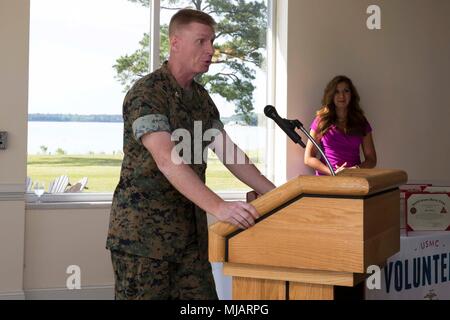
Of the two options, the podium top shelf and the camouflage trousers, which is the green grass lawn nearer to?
the camouflage trousers

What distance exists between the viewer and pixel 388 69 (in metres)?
4.89

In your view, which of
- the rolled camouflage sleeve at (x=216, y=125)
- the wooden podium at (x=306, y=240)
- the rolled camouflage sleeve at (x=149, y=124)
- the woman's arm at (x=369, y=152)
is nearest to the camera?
the wooden podium at (x=306, y=240)

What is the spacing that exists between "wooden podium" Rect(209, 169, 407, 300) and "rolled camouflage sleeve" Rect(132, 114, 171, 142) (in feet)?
1.30

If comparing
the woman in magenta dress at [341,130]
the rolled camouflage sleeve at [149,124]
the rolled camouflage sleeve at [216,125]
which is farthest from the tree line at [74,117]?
the rolled camouflage sleeve at [149,124]

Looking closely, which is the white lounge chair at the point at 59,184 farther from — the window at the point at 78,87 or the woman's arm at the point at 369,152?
the woman's arm at the point at 369,152

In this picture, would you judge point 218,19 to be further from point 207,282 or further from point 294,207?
point 294,207

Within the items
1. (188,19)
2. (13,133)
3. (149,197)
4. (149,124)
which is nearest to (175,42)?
(188,19)

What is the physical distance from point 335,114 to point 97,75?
1.60 metres

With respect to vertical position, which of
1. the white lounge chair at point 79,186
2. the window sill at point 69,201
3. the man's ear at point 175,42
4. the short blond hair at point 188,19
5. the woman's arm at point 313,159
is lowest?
the window sill at point 69,201

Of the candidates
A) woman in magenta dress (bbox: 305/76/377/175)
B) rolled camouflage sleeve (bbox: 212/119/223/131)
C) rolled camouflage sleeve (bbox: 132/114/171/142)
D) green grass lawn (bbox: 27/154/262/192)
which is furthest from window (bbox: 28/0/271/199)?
rolled camouflage sleeve (bbox: 132/114/171/142)

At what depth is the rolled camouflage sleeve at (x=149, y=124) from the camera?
6.02ft

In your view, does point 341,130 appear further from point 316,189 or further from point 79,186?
point 316,189

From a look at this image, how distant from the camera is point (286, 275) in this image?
152 centimetres

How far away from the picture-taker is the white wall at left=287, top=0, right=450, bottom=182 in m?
4.64
